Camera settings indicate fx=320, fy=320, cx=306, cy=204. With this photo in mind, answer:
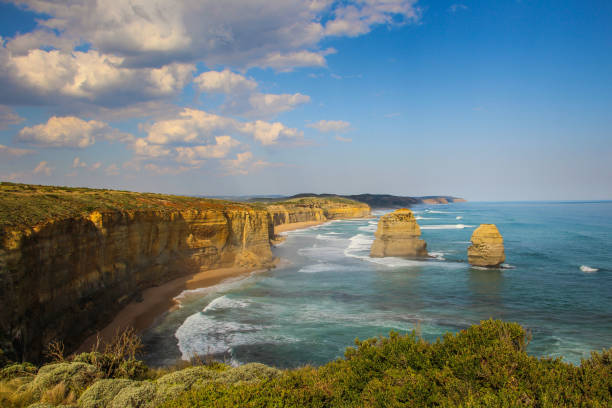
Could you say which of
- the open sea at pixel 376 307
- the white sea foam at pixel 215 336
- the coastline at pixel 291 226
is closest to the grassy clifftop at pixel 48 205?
the open sea at pixel 376 307

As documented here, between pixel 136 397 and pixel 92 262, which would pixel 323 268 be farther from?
pixel 136 397

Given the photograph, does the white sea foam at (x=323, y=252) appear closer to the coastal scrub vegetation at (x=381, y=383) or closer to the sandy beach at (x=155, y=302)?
the sandy beach at (x=155, y=302)

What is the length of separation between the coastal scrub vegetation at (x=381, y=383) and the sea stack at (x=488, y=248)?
A: 26052 mm

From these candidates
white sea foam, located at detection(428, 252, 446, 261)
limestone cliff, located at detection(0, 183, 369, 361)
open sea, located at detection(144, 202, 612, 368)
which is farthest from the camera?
white sea foam, located at detection(428, 252, 446, 261)

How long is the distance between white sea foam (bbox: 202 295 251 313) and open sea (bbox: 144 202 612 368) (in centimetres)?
7

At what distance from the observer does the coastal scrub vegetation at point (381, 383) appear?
22.9 feet

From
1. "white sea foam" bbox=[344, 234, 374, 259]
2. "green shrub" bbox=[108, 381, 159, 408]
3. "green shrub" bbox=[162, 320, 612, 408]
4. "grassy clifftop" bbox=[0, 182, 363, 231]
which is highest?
"grassy clifftop" bbox=[0, 182, 363, 231]

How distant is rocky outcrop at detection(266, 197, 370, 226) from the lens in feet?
282

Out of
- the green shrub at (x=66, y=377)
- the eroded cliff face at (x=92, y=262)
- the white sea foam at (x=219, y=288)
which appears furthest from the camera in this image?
the white sea foam at (x=219, y=288)

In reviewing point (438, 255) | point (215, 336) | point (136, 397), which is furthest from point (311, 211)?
point (136, 397)

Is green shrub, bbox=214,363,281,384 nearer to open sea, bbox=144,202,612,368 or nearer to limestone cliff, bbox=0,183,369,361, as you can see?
open sea, bbox=144,202,612,368

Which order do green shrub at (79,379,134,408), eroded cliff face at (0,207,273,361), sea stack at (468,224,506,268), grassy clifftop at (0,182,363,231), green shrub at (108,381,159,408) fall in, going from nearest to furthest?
green shrub at (108,381,159,408)
green shrub at (79,379,134,408)
eroded cliff face at (0,207,273,361)
grassy clifftop at (0,182,363,231)
sea stack at (468,224,506,268)

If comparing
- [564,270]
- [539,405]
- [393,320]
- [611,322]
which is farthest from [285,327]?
[564,270]

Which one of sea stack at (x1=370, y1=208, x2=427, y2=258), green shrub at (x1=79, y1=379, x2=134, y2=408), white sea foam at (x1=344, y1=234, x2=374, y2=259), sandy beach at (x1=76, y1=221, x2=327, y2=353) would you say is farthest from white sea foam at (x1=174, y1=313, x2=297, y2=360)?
white sea foam at (x1=344, y1=234, x2=374, y2=259)
